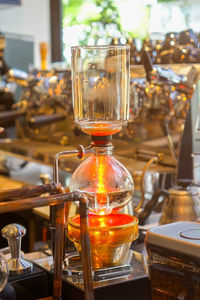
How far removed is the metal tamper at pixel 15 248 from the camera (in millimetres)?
1128

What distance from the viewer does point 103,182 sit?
1.16 metres

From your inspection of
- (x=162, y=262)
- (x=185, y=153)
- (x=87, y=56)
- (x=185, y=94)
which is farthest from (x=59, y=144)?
(x=162, y=262)

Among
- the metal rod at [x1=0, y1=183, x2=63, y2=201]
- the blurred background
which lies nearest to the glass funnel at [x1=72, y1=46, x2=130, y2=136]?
the metal rod at [x1=0, y1=183, x2=63, y2=201]

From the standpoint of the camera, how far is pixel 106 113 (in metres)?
1.27

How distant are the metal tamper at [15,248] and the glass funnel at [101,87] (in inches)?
9.6

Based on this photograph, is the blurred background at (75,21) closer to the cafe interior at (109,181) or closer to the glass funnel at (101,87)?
the cafe interior at (109,181)

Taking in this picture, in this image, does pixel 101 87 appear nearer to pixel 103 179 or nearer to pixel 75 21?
pixel 103 179

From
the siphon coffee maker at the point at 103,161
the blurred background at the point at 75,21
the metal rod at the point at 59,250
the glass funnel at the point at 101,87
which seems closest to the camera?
the metal rod at the point at 59,250

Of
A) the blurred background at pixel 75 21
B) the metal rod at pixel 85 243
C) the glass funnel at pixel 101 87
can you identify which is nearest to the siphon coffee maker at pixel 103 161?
the glass funnel at pixel 101 87

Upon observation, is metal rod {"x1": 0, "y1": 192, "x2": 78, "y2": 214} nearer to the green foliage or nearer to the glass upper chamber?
the glass upper chamber

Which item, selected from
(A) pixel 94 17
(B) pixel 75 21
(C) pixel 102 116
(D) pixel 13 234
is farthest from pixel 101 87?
(B) pixel 75 21

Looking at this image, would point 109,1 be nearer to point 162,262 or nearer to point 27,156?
point 27,156

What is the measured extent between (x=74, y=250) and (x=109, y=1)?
3131 mm

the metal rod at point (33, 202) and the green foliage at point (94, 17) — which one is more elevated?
the green foliage at point (94, 17)
